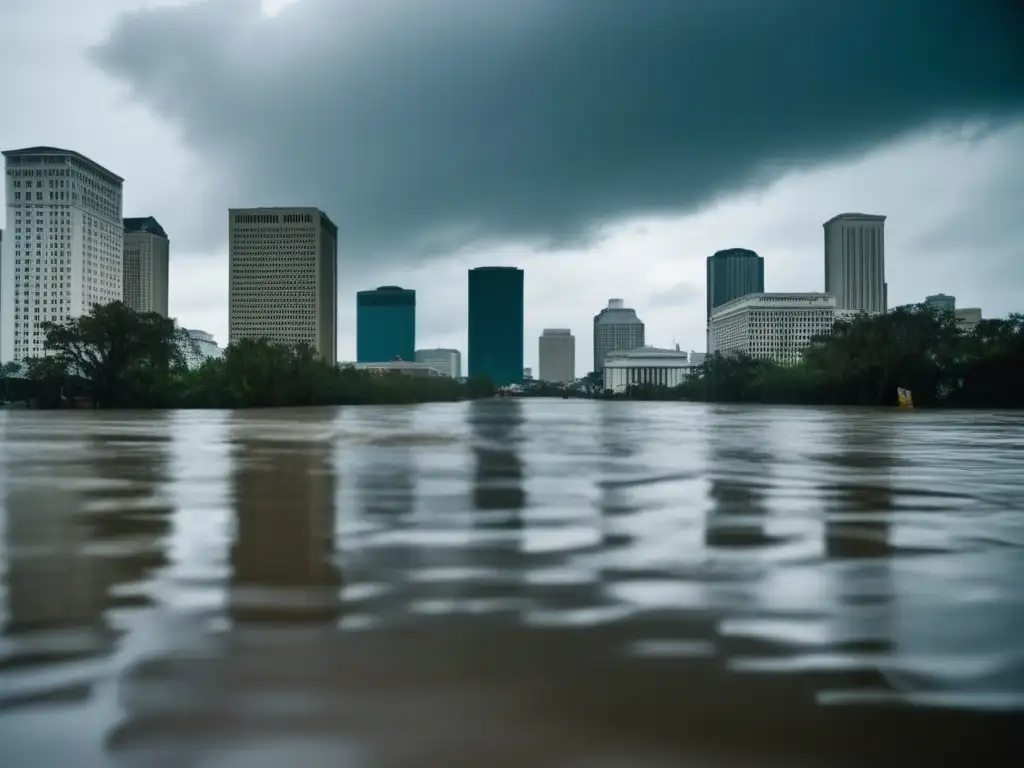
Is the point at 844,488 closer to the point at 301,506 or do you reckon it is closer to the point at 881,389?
the point at 301,506

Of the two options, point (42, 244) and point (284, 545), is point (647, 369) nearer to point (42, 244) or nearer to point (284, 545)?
point (42, 244)

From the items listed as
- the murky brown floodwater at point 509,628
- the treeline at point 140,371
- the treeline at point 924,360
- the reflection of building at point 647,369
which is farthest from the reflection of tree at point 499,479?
the reflection of building at point 647,369

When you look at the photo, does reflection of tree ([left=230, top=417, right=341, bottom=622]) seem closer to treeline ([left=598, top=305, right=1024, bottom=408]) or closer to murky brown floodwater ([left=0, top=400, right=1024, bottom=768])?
murky brown floodwater ([left=0, top=400, right=1024, bottom=768])

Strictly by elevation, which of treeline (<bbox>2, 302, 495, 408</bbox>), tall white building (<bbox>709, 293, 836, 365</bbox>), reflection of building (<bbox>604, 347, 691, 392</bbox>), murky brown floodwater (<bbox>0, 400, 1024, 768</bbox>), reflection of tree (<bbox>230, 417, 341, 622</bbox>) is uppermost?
tall white building (<bbox>709, 293, 836, 365</bbox>)

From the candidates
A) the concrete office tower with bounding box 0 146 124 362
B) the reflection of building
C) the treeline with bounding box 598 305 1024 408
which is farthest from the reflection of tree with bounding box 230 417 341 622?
the reflection of building

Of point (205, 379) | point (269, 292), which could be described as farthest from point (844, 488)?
point (269, 292)

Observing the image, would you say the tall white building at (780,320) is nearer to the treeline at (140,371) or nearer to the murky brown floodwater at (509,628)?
the treeline at (140,371)
